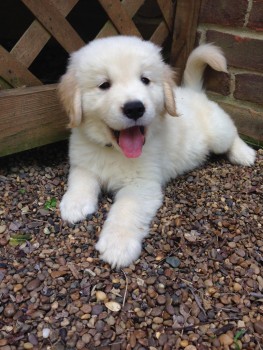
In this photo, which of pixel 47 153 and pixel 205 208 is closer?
pixel 205 208

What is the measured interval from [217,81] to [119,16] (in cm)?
99

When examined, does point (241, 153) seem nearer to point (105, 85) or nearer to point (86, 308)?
point (105, 85)

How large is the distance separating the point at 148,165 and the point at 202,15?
57.8 inches

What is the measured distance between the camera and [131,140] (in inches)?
86.7

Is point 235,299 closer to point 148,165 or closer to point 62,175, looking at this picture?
point 148,165

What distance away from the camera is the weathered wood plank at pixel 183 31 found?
3.01 metres

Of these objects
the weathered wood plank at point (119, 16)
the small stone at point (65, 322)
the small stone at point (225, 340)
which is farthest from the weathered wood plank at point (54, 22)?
the small stone at point (225, 340)

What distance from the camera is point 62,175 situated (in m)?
2.75

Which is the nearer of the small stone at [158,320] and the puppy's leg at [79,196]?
the small stone at [158,320]

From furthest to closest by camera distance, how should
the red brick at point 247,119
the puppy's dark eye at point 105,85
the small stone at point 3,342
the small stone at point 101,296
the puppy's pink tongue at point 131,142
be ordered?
1. the red brick at point 247,119
2. the puppy's pink tongue at point 131,142
3. the puppy's dark eye at point 105,85
4. the small stone at point 101,296
5. the small stone at point 3,342

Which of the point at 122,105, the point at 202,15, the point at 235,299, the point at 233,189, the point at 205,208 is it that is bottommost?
the point at 233,189

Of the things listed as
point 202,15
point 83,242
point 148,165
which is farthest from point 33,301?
point 202,15

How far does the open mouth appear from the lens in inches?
86.4

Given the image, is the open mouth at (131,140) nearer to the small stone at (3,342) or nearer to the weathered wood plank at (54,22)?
the weathered wood plank at (54,22)
